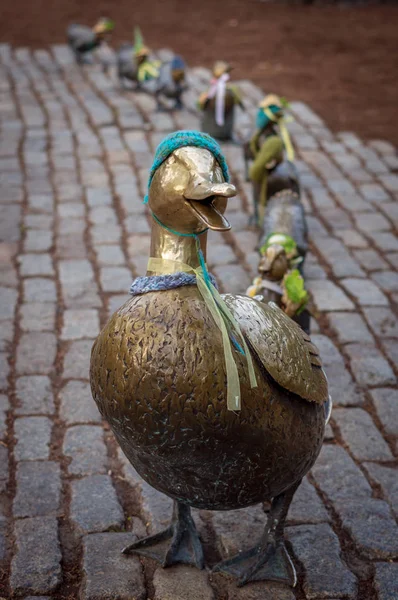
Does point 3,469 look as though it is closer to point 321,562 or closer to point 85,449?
point 85,449

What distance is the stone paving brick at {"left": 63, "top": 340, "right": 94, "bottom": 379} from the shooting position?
4742 millimetres

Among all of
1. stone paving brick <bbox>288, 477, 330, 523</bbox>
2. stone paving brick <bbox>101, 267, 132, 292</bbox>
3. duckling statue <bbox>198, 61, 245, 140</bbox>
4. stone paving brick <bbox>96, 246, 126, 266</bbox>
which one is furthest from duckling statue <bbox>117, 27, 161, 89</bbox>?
stone paving brick <bbox>288, 477, 330, 523</bbox>

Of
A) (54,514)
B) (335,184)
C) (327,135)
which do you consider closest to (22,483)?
(54,514)

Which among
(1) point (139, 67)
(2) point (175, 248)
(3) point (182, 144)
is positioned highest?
(1) point (139, 67)

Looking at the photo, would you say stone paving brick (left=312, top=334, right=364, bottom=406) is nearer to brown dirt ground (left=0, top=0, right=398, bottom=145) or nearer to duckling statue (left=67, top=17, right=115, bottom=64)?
brown dirt ground (left=0, top=0, right=398, bottom=145)

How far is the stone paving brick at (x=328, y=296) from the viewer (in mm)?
5545

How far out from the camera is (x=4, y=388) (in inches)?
180

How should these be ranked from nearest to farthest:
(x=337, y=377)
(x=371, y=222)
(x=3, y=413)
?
(x=3, y=413) → (x=337, y=377) → (x=371, y=222)

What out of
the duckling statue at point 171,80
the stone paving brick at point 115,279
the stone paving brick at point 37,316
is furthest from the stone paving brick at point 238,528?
the duckling statue at point 171,80

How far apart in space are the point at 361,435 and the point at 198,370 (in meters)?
2.01

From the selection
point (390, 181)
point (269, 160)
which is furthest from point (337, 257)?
point (390, 181)

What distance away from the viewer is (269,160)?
5.93 m

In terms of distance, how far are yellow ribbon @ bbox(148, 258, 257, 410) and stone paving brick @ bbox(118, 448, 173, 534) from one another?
1.30m

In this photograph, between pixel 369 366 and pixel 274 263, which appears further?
pixel 369 366
